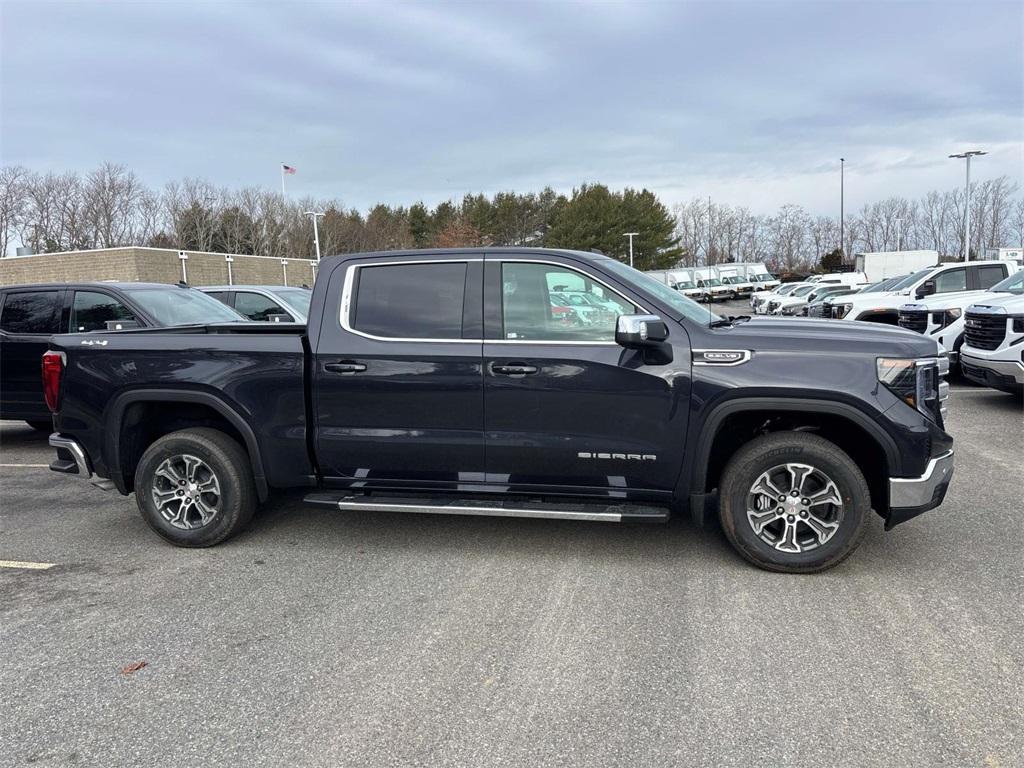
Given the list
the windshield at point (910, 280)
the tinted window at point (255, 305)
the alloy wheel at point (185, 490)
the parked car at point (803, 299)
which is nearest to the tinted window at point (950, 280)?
the windshield at point (910, 280)

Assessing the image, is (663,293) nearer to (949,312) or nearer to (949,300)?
(949,312)

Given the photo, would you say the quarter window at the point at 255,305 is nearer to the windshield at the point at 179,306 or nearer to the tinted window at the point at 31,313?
the windshield at the point at 179,306

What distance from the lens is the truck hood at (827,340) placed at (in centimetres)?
404

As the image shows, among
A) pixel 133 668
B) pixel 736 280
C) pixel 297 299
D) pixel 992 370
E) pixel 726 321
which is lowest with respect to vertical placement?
pixel 133 668

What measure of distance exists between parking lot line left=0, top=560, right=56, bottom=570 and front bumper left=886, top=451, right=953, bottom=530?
→ 5192mm

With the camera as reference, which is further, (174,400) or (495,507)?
(174,400)

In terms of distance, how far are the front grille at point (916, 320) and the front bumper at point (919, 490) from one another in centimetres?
917

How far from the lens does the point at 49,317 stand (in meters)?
8.02

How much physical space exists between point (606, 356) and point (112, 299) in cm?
616

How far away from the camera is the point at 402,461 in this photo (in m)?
4.54

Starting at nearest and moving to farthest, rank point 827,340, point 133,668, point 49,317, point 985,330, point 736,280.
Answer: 1. point 133,668
2. point 827,340
3. point 49,317
4. point 985,330
5. point 736,280

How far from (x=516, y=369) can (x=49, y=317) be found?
6389 millimetres

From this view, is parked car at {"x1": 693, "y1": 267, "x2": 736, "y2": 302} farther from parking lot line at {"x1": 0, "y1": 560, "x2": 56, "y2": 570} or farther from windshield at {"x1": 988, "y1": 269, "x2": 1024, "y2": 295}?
parking lot line at {"x1": 0, "y1": 560, "x2": 56, "y2": 570}

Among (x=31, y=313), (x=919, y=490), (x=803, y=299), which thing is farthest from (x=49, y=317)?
(x=803, y=299)
